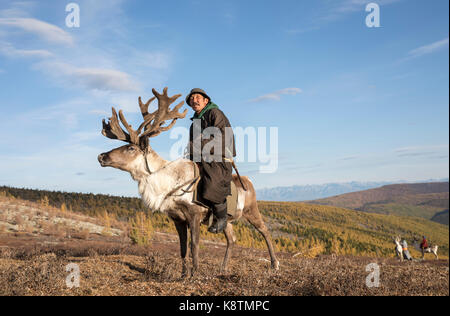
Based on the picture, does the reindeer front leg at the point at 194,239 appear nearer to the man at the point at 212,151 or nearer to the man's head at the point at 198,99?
the man at the point at 212,151

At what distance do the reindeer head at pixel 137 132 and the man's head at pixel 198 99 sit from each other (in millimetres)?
355

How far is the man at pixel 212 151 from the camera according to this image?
6.68m

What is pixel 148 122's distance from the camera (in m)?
7.23

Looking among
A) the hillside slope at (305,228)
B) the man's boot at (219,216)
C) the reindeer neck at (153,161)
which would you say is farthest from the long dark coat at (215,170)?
the hillside slope at (305,228)

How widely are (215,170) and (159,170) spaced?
117 cm

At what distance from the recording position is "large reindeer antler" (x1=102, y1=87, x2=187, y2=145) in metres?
6.98

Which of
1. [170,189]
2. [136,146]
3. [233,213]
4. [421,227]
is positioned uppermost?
[136,146]

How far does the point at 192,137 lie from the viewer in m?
7.25

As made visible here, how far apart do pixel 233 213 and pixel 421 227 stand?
232ft

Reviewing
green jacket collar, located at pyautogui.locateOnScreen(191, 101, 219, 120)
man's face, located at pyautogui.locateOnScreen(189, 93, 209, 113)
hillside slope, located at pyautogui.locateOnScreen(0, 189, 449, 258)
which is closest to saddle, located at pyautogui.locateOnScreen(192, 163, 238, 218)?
green jacket collar, located at pyautogui.locateOnScreen(191, 101, 219, 120)
